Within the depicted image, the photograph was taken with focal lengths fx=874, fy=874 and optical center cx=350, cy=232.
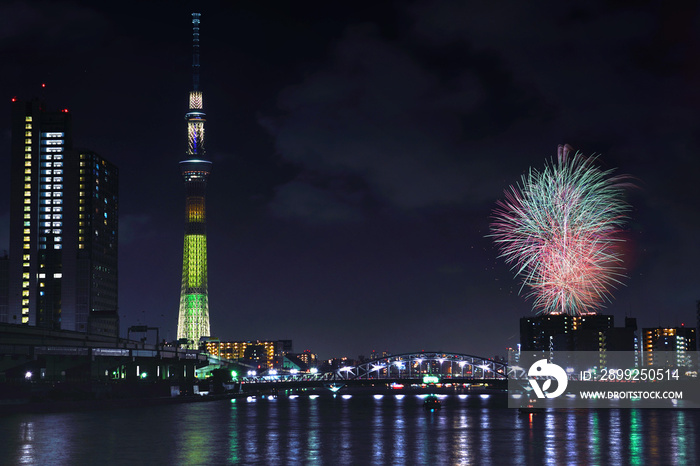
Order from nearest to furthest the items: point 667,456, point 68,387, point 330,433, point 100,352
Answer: point 667,456, point 330,433, point 68,387, point 100,352

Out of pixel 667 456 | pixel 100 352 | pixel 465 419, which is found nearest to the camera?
pixel 667 456

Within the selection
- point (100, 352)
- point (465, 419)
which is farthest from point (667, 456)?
point (100, 352)

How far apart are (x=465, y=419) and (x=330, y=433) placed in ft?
146

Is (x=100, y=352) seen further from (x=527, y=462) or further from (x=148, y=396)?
(x=527, y=462)

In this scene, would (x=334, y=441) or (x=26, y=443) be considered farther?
(x=334, y=441)

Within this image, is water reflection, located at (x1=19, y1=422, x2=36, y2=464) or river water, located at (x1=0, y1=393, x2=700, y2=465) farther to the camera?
river water, located at (x1=0, y1=393, x2=700, y2=465)

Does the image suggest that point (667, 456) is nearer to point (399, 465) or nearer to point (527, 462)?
point (527, 462)

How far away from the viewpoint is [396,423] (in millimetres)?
139500

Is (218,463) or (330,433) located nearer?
(218,463)

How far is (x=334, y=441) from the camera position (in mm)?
100125

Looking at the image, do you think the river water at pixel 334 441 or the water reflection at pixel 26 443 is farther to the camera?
the river water at pixel 334 441

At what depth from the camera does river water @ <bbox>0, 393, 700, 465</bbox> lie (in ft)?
255

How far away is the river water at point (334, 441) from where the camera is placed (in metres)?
77.9

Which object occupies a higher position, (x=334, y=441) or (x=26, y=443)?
(x=26, y=443)
